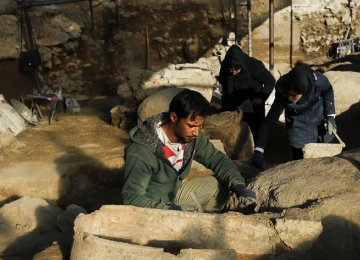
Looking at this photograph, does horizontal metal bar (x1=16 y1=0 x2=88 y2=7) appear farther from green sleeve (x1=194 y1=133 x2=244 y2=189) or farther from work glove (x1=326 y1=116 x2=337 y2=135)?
green sleeve (x1=194 y1=133 x2=244 y2=189)

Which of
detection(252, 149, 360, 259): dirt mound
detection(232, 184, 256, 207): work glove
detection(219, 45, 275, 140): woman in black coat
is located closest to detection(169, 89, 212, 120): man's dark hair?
detection(232, 184, 256, 207): work glove

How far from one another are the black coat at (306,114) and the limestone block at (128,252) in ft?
6.70

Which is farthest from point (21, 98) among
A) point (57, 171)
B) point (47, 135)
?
point (57, 171)

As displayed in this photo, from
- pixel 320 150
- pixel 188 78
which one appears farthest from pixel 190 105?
pixel 188 78

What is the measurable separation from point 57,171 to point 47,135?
2.07 m

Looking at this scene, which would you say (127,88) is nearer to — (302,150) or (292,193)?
(302,150)

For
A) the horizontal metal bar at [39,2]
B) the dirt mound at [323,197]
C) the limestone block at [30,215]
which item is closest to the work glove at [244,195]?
the dirt mound at [323,197]

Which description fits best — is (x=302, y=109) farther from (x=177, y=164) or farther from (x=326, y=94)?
(x=177, y=164)

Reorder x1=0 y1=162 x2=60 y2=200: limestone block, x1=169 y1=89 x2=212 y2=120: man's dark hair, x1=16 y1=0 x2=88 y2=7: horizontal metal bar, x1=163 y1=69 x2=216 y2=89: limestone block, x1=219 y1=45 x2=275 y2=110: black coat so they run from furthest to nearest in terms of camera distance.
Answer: x1=16 y1=0 x2=88 y2=7: horizontal metal bar → x1=163 y1=69 x2=216 y2=89: limestone block → x1=219 y1=45 x2=275 y2=110: black coat → x1=0 y1=162 x2=60 y2=200: limestone block → x1=169 y1=89 x2=212 y2=120: man's dark hair

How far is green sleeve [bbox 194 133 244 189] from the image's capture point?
3545 mm

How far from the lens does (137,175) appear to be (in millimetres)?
3047

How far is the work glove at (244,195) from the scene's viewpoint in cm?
337

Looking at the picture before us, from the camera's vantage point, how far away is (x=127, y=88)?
845cm

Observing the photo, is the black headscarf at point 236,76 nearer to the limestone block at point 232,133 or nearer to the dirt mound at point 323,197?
the limestone block at point 232,133
